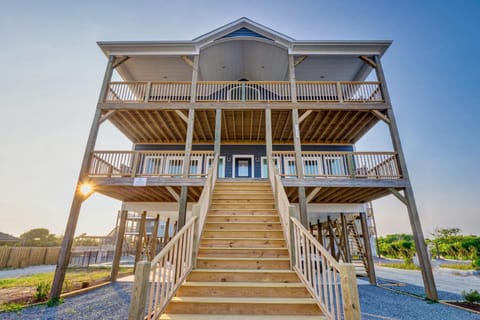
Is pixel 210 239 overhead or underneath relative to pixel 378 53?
underneath

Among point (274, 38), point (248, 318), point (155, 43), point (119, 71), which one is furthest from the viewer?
point (119, 71)

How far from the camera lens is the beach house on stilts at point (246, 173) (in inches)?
130

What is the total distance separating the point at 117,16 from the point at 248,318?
11.9 meters

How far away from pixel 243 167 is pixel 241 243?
7393 millimetres

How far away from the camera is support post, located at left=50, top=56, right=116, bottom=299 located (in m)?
6.39

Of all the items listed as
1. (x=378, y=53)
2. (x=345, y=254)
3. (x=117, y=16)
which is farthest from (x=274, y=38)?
(x=345, y=254)

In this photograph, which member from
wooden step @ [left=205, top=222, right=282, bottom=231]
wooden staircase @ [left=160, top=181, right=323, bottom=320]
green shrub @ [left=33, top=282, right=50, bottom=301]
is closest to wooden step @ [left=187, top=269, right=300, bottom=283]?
wooden staircase @ [left=160, top=181, right=323, bottom=320]

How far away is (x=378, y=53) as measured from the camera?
30.7 feet

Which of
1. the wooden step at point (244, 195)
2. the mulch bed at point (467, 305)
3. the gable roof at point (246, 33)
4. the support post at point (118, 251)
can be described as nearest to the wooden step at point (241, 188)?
the wooden step at point (244, 195)

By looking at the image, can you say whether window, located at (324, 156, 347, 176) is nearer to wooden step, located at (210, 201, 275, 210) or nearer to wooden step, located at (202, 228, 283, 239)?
wooden step, located at (210, 201, 275, 210)

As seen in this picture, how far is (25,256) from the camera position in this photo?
15.4 metres

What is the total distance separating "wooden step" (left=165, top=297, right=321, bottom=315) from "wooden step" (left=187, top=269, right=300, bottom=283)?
26.0 inches

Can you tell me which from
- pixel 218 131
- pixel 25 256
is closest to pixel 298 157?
pixel 218 131

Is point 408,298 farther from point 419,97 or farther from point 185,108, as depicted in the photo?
point 419,97
